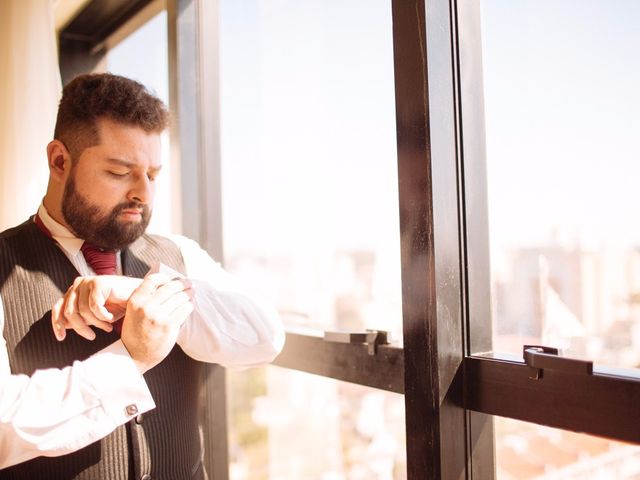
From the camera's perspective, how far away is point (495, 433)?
49.8 inches

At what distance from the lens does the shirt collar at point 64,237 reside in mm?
1456

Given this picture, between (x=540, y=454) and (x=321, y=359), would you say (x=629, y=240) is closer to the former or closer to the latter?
(x=540, y=454)

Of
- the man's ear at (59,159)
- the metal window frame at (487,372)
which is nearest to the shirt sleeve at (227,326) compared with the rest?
the man's ear at (59,159)

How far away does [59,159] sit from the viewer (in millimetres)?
1503

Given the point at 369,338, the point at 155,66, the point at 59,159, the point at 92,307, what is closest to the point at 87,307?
the point at 92,307

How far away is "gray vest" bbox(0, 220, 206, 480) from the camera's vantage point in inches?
51.4

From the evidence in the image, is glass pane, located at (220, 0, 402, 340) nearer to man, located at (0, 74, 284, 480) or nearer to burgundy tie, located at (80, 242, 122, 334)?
man, located at (0, 74, 284, 480)

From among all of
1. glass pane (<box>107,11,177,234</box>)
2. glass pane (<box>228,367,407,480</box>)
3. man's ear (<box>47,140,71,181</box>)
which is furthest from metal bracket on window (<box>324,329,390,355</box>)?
glass pane (<box>107,11,177,234</box>)

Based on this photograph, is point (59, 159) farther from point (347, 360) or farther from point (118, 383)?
point (347, 360)

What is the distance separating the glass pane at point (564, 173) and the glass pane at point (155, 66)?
1.36 m

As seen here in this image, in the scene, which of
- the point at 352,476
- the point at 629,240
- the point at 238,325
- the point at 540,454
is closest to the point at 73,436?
the point at 238,325

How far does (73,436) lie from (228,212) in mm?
1165

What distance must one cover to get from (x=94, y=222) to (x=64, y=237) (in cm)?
10

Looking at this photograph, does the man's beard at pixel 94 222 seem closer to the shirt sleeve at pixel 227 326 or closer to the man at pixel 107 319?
the man at pixel 107 319
